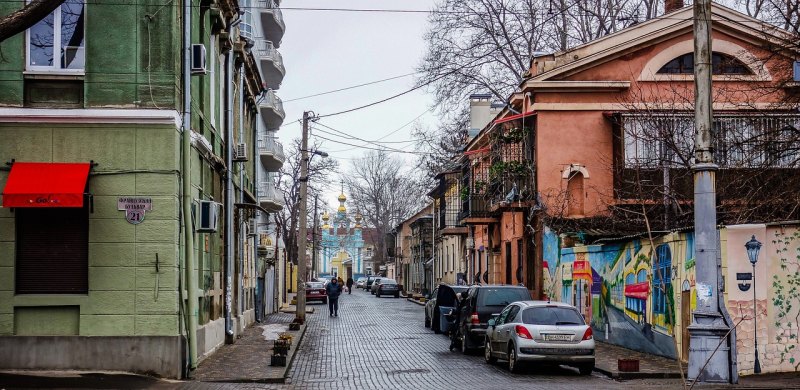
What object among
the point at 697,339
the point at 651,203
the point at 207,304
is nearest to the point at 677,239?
the point at 697,339

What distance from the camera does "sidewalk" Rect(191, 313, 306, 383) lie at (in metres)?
16.9

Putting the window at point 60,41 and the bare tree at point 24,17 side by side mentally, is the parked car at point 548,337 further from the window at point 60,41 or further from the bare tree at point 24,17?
the bare tree at point 24,17

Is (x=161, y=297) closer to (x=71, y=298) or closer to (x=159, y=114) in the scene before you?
(x=71, y=298)

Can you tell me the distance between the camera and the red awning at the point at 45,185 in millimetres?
15375

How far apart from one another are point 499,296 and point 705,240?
356 inches

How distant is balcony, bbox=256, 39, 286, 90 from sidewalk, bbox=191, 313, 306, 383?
839 inches

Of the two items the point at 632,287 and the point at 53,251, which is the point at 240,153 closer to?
the point at 53,251

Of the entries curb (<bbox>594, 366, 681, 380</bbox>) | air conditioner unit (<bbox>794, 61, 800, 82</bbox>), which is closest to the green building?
curb (<bbox>594, 366, 681, 380</bbox>)

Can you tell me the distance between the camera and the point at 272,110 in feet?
149

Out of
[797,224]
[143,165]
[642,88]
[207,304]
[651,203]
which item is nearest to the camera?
[143,165]

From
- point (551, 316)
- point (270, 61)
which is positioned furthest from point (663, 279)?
point (270, 61)

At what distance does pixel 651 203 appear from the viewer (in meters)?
27.9

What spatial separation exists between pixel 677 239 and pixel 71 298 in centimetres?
1190

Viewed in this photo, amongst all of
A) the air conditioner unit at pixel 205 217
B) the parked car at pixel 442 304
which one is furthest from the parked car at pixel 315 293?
the air conditioner unit at pixel 205 217
